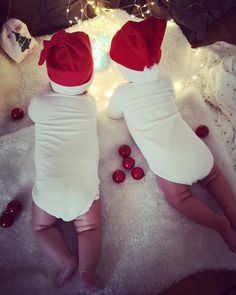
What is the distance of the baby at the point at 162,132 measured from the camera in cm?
111

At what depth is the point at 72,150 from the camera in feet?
3.47

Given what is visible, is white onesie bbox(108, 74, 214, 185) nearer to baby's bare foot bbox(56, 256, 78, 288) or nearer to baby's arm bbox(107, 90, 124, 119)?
baby's arm bbox(107, 90, 124, 119)

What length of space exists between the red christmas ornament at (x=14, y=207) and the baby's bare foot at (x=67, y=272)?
234 millimetres

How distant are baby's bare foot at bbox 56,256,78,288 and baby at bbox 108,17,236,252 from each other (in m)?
0.36

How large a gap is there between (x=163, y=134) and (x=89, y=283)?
49 cm

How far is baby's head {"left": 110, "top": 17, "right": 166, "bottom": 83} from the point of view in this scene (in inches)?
43.5

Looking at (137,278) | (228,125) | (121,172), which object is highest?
(228,125)

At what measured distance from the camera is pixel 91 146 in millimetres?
1104

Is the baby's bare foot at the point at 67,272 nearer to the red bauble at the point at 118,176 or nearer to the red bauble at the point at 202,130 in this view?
the red bauble at the point at 118,176

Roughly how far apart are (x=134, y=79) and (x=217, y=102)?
376 millimetres

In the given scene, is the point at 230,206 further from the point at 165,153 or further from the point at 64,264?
the point at 64,264

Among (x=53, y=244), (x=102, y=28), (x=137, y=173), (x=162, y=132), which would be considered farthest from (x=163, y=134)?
(x=102, y=28)

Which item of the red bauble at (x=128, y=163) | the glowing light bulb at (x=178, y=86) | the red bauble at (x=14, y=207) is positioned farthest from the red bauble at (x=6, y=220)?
the glowing light bulb at (x=178, y=86)

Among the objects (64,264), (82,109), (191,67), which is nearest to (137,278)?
(64,264)
